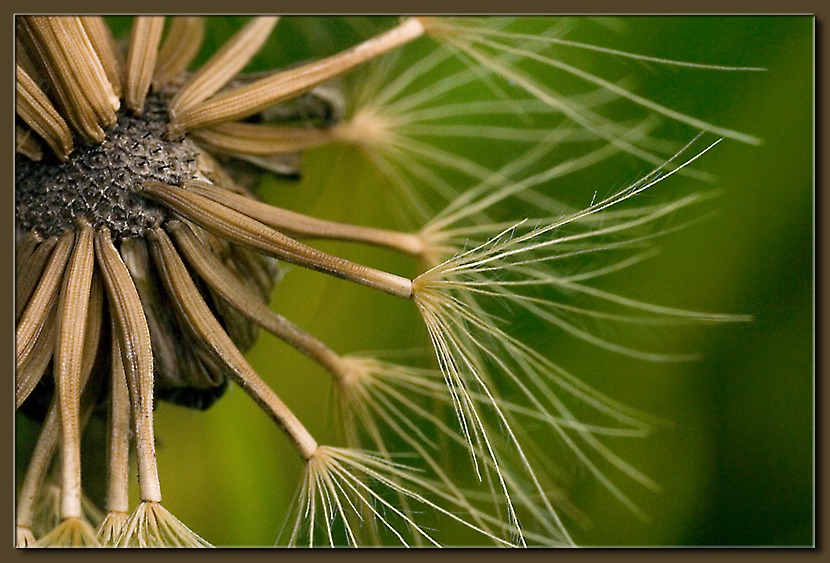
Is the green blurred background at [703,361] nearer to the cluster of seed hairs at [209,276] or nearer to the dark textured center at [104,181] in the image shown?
the cluster of seed hairs at [209,276]

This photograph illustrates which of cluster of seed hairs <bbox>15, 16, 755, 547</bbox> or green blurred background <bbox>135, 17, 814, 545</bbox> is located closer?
cluster of seed hairs <bbox>15, 16, 755, 547</bbox>

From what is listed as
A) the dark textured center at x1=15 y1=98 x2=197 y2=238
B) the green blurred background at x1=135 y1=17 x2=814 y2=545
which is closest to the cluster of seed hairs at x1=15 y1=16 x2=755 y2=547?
the dark textured center at x1=15 y1=98 x2=197 y2=238

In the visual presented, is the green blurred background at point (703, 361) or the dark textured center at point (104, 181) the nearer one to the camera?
the dark textured center at point (104, 181)

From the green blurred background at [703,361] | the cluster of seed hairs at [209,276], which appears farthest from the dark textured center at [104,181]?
the green blurred background at [703,361]

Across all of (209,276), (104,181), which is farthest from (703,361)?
(104,181)

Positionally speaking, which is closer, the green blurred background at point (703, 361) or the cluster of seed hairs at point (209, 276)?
the cluster of seed hairs at point (209, 276)

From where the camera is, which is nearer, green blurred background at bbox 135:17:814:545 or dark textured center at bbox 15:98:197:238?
dark textured center at bbox 15:98:197:238

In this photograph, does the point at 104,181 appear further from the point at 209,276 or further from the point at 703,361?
the point at 703,361

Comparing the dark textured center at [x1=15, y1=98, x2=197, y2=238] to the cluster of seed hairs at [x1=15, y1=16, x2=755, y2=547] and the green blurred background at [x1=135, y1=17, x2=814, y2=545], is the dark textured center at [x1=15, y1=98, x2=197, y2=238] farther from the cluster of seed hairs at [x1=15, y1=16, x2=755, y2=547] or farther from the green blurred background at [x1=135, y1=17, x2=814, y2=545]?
the green blurred background at [x1=135, y1=17, x2=814, y2=545]
